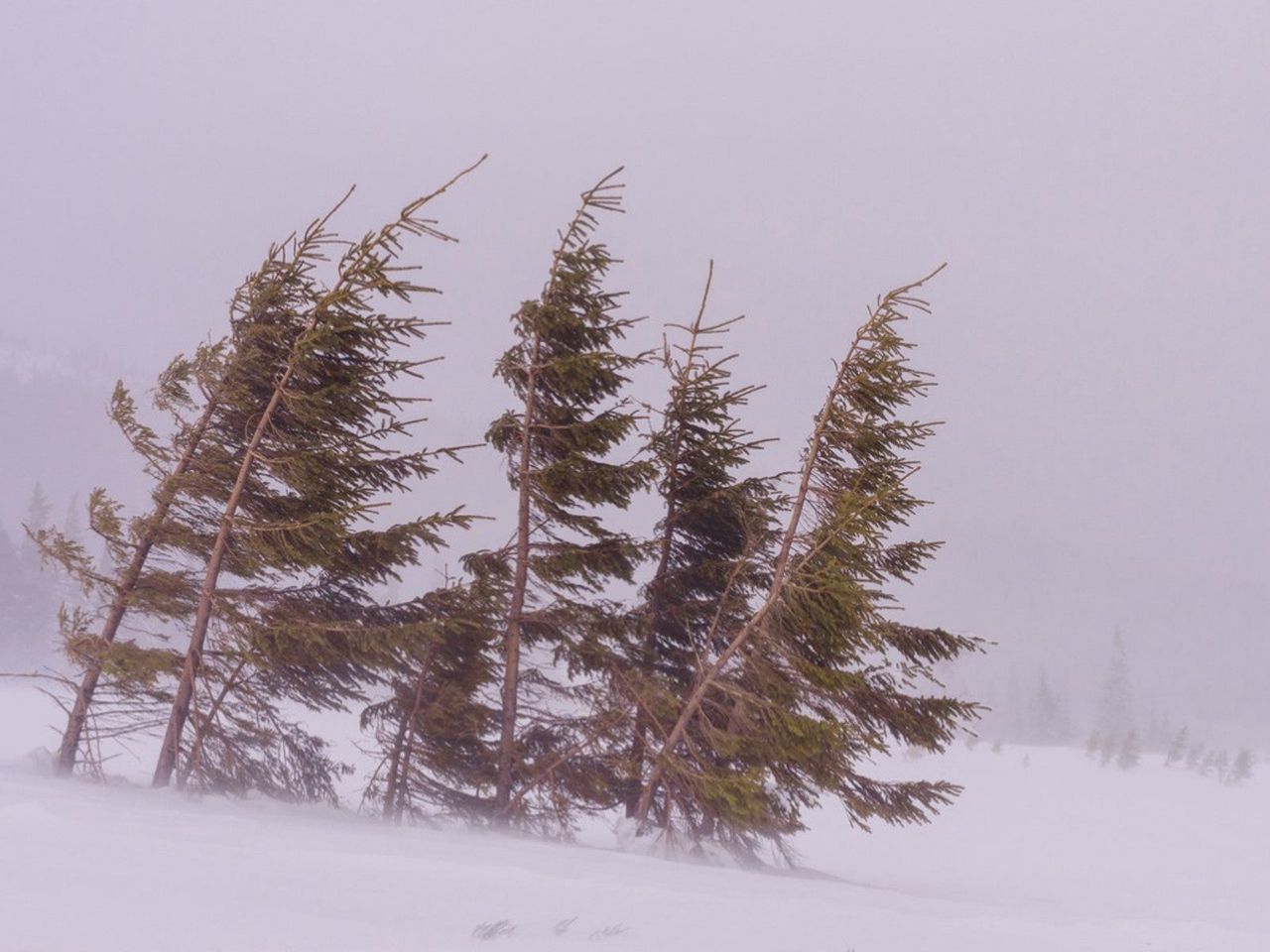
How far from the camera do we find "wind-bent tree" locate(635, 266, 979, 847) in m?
9.15

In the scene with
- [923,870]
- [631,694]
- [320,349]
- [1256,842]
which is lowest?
[923,870]

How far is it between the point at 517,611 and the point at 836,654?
14.4 feet

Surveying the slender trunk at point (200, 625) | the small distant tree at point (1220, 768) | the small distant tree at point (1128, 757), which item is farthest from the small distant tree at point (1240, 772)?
the slender trunk at point (200, 625)

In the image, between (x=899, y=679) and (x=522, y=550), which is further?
(x=522, y=550)

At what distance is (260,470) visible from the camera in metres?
10.0

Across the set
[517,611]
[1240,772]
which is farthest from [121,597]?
[1240,772]

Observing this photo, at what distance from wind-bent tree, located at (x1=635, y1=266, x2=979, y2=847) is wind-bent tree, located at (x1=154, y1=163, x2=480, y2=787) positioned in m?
4.00

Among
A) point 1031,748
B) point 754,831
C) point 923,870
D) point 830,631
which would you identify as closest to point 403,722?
point 754,831

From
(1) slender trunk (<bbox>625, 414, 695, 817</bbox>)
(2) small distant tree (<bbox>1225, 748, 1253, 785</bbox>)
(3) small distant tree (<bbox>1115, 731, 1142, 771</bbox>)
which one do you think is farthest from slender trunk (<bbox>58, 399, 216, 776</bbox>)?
(3) small distant tree (<bbox>1115, 731, 1142, 771</bbox>)

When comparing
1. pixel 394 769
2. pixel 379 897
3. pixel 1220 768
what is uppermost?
pixel 1220 768

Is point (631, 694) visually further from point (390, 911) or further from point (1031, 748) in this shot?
point (1031, 748)

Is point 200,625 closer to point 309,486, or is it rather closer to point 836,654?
point 309,486

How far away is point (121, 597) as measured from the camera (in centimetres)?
969

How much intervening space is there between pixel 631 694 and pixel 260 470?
567 centimetres
